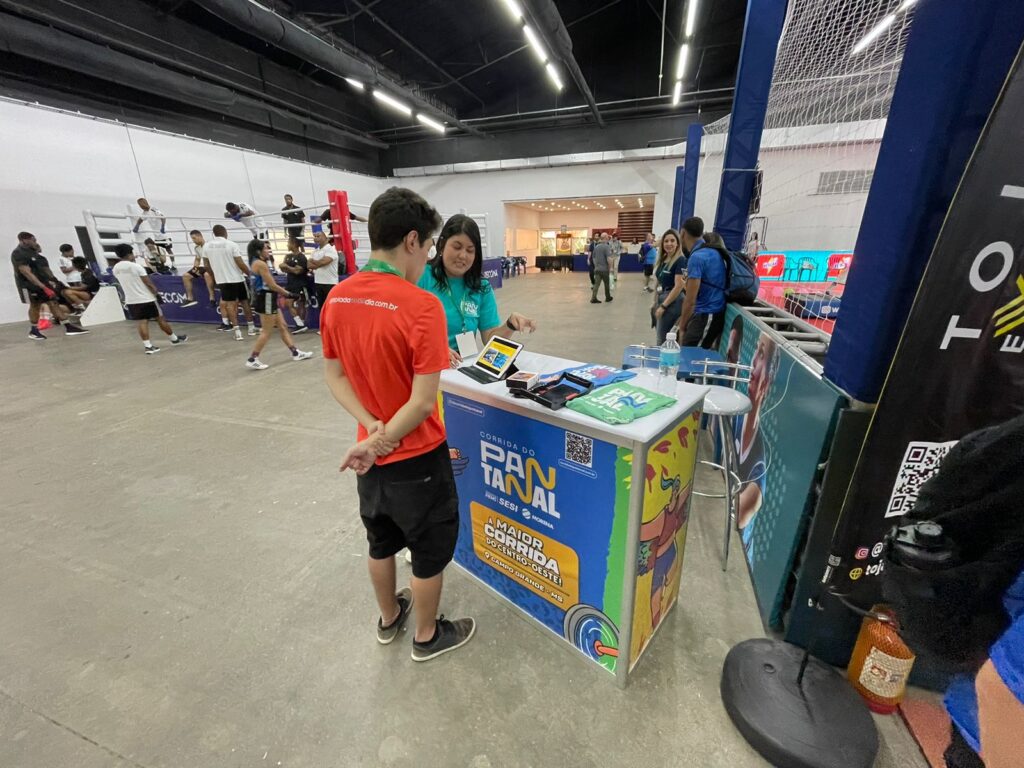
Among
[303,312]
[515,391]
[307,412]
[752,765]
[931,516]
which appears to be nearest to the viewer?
[931,516]

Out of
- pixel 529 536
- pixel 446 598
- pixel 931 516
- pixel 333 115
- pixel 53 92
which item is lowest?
pixel 446 598

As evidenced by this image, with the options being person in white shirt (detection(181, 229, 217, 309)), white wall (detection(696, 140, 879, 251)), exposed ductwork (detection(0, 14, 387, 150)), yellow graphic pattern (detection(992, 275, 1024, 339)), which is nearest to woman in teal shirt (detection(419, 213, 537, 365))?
yellow graphic pattern (detection(992, 275, 1024, 339))

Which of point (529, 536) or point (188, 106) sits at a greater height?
point (188, 106)

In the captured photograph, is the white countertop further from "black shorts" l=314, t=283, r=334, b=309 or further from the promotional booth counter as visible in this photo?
"black shorts" l=314, t=283, r=334, b=309

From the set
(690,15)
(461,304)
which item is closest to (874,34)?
(461,304)

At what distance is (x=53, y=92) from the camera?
27.1 feet

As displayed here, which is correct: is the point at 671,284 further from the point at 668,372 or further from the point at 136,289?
the point at 136,289

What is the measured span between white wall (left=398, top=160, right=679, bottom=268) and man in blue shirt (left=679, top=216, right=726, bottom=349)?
13.3m

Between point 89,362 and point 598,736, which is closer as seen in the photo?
point 598,736

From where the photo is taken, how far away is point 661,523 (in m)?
1.25

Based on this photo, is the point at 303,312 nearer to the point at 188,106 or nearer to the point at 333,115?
the point at 188,106

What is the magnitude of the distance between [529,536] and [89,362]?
274 inches

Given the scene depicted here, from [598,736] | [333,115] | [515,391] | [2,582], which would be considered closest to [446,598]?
[598,736]

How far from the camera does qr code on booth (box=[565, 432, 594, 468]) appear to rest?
1.13m
